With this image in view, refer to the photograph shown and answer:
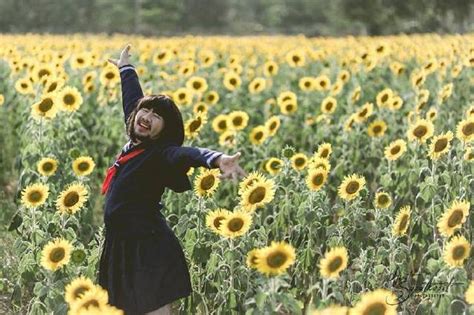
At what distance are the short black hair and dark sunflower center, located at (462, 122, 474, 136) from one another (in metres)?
1.57

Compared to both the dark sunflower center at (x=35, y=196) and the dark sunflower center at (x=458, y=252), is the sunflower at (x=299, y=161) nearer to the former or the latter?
the dark sunflower center at (x=35, y=196)

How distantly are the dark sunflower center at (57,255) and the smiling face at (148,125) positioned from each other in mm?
535

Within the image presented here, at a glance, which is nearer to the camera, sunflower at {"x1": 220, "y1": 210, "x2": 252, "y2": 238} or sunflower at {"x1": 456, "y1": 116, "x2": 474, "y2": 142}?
sunflower at {"x1": 220, "y1": 210, "x2": 252, "y2": 238}

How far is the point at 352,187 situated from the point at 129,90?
1103mm

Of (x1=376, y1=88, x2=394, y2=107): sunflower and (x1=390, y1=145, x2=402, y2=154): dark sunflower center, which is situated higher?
(x1=376, y1=88, x2=394, y2=107): sunflower

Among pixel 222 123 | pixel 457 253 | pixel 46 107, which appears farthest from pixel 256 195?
pixel 222 123

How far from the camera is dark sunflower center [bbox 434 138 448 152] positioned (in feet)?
14.4

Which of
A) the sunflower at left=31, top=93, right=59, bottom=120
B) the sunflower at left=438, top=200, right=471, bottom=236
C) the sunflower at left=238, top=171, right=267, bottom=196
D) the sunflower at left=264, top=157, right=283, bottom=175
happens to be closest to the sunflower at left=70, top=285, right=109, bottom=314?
the sunflower at left=238, top=171, right=267, bottom=196

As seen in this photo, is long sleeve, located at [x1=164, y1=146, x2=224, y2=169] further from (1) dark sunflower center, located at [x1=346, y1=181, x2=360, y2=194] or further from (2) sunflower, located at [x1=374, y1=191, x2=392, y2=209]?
(2) sunflower, located at [x1=374, y1=191, x2=392, y2=209]

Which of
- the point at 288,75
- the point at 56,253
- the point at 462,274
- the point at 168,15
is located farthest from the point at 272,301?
the point at 168,15

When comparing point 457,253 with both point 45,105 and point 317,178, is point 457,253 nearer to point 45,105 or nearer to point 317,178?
point 317,178

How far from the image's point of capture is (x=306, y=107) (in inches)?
321

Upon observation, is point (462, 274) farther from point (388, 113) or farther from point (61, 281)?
point (388, 113)

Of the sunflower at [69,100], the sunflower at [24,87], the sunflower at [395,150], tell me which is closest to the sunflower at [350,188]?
the sunflower at [395,150]
